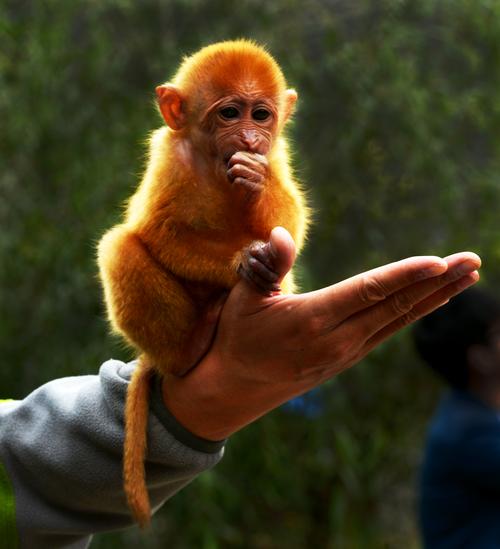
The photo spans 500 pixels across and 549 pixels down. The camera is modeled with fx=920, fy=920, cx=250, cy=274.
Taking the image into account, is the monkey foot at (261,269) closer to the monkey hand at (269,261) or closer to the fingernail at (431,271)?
the monkey hand at (269,261)

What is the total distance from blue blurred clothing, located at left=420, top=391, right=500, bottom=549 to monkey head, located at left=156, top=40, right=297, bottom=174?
137 centimetres


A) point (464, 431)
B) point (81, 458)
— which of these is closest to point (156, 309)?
point (81, 458)

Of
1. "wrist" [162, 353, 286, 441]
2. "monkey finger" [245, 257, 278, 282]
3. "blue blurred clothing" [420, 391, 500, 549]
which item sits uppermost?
"monkey finger" [245, 257, 278, 282]

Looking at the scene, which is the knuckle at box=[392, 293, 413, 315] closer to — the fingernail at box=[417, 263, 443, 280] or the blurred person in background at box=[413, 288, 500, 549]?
the fingernail at box=[417, 263, 443, 280]

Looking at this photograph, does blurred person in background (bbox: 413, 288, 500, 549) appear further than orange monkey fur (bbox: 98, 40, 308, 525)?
Yes

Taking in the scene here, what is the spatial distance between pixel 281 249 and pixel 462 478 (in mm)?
1549

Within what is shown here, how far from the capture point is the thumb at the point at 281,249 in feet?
3.45

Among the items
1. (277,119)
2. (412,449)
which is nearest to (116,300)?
(277,119)

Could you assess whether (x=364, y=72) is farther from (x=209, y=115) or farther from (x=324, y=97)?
(x=209, y=115)

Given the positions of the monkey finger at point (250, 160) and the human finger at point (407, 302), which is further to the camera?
the monkey finger at point (250, 160)

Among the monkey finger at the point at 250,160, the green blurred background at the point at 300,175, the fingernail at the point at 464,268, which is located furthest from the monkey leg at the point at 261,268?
the green blurred background at the point at 300,175

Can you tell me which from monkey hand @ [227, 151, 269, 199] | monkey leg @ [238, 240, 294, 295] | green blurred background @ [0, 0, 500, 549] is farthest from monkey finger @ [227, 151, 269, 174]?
green blurred background @ [0, 0, 500, 549]

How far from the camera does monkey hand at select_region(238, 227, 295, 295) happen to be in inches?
41.6

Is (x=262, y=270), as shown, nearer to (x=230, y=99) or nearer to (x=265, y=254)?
(x=265, y=254)
